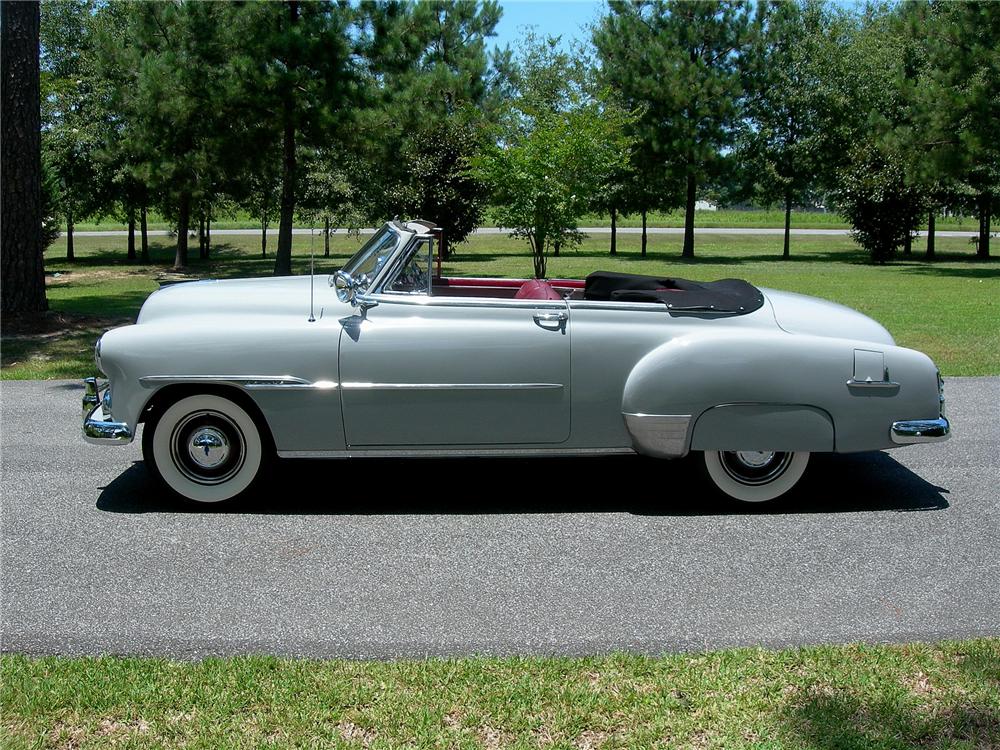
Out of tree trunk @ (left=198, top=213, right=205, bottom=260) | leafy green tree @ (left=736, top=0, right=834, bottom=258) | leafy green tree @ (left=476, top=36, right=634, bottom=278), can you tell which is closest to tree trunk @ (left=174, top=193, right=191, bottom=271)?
tree trunk @ (left=198, top=213, right=205, bottom=260)

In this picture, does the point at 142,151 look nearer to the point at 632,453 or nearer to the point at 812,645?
the point at 632,453

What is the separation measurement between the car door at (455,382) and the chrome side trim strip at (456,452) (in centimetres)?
4

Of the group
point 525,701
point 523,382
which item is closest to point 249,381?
point 523,382

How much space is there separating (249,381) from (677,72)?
3134 cm

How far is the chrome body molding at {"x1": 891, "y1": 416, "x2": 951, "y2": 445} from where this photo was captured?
17.5ft

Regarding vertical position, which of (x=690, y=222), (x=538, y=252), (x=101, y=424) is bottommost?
(x=101, y=424)

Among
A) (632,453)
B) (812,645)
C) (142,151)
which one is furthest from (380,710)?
(142,151)

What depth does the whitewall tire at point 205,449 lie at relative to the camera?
530cm

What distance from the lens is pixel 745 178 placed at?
125 feet

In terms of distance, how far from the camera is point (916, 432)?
532cm

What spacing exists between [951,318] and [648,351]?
37.1ft

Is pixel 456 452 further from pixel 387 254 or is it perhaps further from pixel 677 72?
pixel 677 72

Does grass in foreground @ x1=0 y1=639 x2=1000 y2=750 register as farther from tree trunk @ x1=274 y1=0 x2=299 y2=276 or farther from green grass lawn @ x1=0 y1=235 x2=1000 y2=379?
tree trunk @ x1=274 y1=0 x2=299 y2=276

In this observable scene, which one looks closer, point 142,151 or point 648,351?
point 648,351
